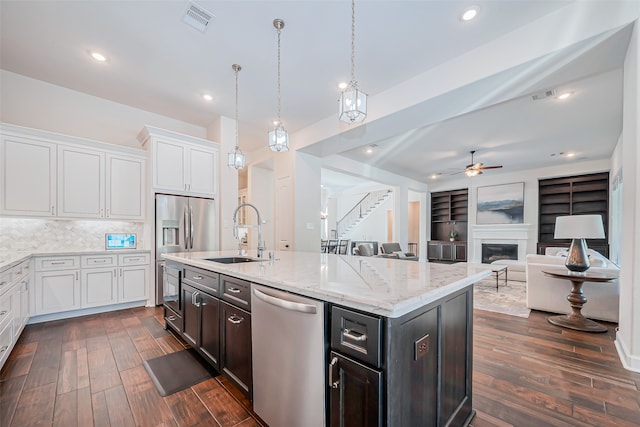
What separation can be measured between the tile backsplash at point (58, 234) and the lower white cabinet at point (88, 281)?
1.61 ft

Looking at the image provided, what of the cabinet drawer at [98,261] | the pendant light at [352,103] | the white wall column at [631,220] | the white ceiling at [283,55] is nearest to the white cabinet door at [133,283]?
the cabinet drawer at [98,261]

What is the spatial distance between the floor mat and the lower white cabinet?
1998 millimetres

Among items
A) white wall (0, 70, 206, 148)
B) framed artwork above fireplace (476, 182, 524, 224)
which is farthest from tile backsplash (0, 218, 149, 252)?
framed artwork above fireplace (476, 182, 524, 224)

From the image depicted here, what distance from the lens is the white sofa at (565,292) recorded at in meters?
3.30

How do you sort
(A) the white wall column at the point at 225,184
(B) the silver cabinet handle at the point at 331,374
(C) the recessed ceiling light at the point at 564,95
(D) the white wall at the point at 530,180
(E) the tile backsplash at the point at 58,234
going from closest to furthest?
1. (B) the silver cabinet handle at the point at 331,374
2. (E) the tile backsplash at the point at 58,234
3. (C) the recessed ceiling light at the point at 564,95
4. (A) the white wall column at the point at 225,184
5. (D) the white wall at the point at 530,180

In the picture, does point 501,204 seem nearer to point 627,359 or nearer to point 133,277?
point 627,359

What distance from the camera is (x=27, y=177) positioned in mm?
3350

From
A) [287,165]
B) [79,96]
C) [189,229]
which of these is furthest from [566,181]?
[79,96]

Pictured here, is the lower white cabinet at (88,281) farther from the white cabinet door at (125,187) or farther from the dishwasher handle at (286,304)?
the dishwasher handle at (286,304)

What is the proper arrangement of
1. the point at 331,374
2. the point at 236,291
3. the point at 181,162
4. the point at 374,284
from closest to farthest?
1. the point at 331,374
2. the point at 374,284
3. the point at 236,291
4. the point at 181,162

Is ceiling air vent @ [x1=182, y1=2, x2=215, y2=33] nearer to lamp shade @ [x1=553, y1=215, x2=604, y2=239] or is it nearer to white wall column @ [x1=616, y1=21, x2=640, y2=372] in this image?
white wall column @ [x1=616, y1=21, x2=640, y2=372]

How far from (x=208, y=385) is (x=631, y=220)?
11.9 ft

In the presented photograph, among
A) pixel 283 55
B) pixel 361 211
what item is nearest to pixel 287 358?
pixel 283 55

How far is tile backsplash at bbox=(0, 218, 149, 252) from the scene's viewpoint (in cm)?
341
